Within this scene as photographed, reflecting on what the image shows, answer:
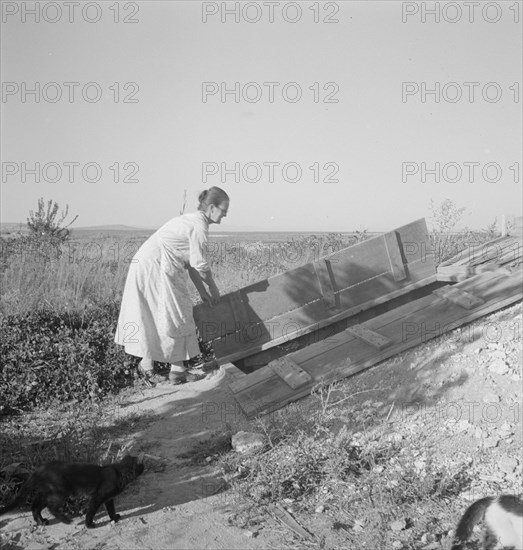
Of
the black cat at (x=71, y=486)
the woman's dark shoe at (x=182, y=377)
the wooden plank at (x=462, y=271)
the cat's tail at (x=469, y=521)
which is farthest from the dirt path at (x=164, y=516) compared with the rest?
the wooden plank at (x=462, y=271)

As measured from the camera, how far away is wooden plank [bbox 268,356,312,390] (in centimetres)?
506

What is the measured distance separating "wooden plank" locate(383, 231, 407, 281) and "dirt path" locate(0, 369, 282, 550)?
2.99m

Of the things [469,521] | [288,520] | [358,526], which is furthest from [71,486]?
[469,521]

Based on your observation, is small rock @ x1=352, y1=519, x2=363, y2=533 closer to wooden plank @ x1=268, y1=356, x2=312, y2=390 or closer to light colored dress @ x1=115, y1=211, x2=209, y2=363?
wooden plank @ x1=268, y1=356, x2=312, y2=390

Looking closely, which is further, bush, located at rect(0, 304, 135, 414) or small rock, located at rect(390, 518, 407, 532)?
bush, located at rect(0, 304, 135, 414)

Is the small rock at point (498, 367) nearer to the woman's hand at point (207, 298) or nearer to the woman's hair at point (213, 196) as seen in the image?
the woman's hand at point (207, 298)

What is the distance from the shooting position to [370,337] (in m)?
5.47

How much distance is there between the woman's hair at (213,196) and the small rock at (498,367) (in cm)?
330

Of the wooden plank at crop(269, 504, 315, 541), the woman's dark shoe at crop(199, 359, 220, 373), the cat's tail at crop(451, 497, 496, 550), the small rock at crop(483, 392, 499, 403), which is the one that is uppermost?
the small rock at crop(483, 392, 499, 403)

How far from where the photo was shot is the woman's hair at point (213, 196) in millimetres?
6164

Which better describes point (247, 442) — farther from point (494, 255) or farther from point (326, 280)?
point (494, 255)

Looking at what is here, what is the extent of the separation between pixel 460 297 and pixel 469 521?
304 cm

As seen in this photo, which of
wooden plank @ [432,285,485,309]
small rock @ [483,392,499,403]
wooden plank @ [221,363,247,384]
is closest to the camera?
small rock @ [483,392,499,403]

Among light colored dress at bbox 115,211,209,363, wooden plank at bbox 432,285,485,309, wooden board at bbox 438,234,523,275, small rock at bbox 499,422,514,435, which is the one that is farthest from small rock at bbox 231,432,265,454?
wooden board at bbox 438,234,523,275
